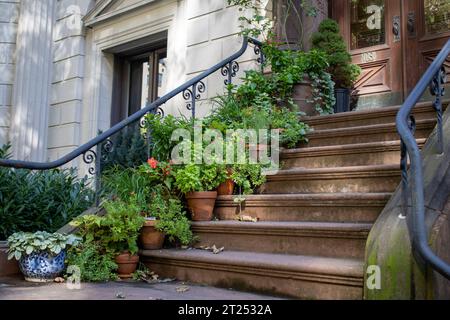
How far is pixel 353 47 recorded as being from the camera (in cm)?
686

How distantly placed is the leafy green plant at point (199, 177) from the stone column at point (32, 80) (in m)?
5.80

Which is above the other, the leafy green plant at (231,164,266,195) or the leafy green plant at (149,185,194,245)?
the leafy green plant at (231,164,266,195)

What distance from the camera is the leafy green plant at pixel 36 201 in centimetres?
463

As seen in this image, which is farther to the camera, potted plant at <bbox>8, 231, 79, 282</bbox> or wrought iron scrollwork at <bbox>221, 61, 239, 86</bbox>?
wrought iron scrollwork at <bbox>221, 61, 239, 86</bbox>

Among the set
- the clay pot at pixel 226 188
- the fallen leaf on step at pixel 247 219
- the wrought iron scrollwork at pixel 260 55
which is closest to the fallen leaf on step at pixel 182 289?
the fallen leaf on step at pixel 247 219

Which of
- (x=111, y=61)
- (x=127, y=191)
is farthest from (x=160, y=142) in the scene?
(x=111, y=61)

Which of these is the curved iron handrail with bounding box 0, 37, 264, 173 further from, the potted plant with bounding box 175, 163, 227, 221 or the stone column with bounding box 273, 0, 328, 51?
the potted plant with bounding box 175, 163, 227, 221

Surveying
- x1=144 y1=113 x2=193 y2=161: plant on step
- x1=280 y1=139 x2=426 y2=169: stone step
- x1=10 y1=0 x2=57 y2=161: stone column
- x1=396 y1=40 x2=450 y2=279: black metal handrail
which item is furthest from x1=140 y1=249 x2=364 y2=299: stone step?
x1=10 y1=0 x2=57 y2=161: stone column

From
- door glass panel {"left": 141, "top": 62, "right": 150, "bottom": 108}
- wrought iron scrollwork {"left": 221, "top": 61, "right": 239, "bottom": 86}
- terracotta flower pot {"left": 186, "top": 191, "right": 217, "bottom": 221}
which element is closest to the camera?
terracotta flower pot {"left": 186, "top": 191, "right": 217, "bottom": 221}

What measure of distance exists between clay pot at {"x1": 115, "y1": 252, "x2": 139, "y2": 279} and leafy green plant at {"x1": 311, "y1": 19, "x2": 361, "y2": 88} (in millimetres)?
3567

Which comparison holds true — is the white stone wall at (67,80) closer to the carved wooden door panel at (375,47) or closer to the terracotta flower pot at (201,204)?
the carved wooden door panel at (375,47)

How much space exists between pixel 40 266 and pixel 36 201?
4.51 feet

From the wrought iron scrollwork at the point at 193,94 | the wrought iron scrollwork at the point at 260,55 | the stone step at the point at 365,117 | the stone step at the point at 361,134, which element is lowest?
the stone step at the point at 361,134

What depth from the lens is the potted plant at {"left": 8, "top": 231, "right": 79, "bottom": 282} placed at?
3.69m
